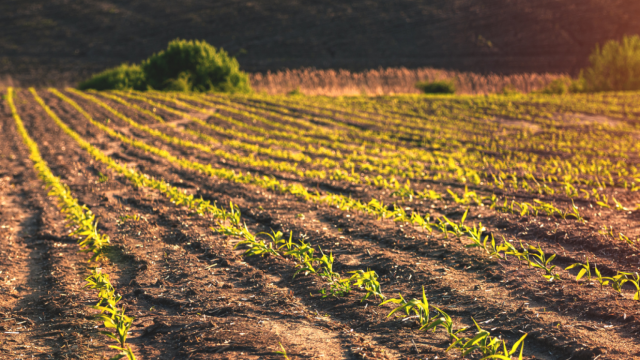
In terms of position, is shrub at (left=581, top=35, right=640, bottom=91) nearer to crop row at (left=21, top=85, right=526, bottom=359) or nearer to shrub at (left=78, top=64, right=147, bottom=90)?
shrub at (left=78, top=64, right=147, bottom=90)

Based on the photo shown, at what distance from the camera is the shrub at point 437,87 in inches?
972

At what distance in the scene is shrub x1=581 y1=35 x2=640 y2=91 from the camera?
25812 mm

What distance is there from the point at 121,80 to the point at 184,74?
328cm

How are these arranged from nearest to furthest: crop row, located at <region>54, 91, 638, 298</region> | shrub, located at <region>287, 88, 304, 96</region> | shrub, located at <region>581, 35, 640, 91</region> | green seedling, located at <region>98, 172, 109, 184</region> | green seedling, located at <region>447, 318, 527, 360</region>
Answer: green seedling, located at <region>447, 318, 527, 360</region>, crop row, located at <region>54, 91, 638, 298</region>, green seedling, located at <region>98, 172, 109, 184</region>, shrub, located at <region>287, 88, 304, 96</region>, shrub, located at <region>581, 35, 640, 91</region>

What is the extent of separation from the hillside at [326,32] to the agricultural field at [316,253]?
3160cm

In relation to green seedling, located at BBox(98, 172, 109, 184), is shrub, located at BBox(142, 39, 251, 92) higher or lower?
higher

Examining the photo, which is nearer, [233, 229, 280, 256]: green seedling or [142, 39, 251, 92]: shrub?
[233, 229, 280, 256]: green seedling

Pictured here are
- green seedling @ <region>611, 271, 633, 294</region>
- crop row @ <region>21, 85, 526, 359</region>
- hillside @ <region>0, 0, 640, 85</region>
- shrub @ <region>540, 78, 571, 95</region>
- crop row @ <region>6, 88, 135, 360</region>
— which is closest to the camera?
crop row @ <region>21, 85, 526, 359</region>

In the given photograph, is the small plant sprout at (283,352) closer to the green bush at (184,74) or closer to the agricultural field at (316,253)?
the agricultural field at (316,253)

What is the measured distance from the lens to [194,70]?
25.3m

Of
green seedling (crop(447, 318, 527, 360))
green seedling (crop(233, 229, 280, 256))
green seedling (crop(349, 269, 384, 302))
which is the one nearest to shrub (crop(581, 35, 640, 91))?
green seedling (crop(233, 229, 280, 256))

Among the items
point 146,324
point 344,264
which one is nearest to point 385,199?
point 344,264

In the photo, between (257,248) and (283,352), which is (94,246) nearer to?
(257,248)

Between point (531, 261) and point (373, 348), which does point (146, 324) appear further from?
point (531, 261)
